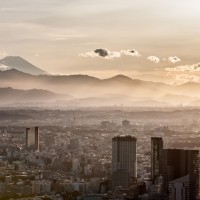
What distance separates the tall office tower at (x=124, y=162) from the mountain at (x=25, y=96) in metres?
34.4

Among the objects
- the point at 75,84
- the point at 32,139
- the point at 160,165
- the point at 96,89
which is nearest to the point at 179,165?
the point at 160,165

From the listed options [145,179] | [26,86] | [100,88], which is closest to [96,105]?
[100,88]

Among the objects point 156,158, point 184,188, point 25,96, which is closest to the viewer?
point 184,188

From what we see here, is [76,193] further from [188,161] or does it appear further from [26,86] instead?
[26,86]

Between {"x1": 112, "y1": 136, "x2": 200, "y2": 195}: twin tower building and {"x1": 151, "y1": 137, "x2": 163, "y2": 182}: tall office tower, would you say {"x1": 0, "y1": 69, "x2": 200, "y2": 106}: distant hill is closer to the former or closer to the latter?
{"x1": 112, "y1": 136, "x2": 200, "y2": 195}: twin tower building

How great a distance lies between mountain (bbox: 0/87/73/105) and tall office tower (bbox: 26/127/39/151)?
2362cm

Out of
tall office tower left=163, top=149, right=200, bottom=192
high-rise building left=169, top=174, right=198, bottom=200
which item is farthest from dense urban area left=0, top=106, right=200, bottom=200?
tall office tower left=163, top=149, right=200, bottom=192

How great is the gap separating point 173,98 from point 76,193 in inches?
1770

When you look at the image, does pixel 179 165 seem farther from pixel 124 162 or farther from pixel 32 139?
pixel 32 139

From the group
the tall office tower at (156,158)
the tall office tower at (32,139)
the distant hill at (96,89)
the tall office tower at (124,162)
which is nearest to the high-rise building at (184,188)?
the tall office tower at (156,158)

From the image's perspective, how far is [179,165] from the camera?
15.3 metres

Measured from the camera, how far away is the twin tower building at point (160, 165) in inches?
575

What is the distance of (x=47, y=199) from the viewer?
1490 centimetres

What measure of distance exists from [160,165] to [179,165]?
1771 mm
